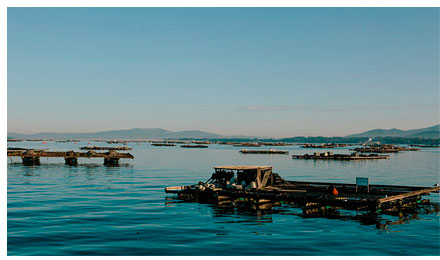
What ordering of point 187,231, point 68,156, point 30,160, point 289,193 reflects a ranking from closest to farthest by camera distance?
point 187,231, point 289,193, point 68,156, point 30,160

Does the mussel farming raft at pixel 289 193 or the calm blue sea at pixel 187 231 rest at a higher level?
the mussel farming raft at pixel 289 193

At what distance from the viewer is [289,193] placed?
4266cm

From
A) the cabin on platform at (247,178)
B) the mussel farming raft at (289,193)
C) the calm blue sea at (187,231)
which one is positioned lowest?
the calm blue sea at (187,231)

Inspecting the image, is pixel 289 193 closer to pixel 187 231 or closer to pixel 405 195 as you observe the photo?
pixel 405 195

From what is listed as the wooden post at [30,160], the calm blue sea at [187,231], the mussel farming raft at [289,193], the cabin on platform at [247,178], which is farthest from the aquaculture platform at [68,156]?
the mussel farming raft at [289,193]

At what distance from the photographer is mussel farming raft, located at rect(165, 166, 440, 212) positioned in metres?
37.1

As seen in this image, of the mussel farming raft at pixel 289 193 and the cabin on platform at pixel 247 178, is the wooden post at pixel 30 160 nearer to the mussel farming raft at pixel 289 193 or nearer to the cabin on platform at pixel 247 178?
the mussel farming raft at pixel 289 193

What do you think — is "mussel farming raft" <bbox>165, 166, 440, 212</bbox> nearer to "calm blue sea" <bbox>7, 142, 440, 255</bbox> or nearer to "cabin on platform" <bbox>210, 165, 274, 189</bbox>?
"cabin on platform" <bbox>210, 165, 274, 189</bbox>

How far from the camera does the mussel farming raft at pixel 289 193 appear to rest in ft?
122

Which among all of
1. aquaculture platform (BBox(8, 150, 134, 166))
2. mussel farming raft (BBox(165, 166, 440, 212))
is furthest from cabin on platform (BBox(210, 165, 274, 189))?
aquaculture platform (BBox(8, 150, 134, 166))

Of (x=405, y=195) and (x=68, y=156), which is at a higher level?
(x=68, y=156)

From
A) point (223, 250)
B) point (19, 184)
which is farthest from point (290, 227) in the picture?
point (19, 184)

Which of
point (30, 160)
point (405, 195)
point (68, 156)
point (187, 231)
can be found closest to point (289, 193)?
point (405, 195)
